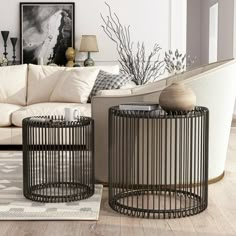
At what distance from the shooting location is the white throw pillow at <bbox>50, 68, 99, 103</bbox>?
5.57 m

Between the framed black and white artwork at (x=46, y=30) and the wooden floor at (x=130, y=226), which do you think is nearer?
the wooden floor at (x=130, y=226)

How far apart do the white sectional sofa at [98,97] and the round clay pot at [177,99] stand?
448 millimetres

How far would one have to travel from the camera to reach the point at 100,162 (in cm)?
384

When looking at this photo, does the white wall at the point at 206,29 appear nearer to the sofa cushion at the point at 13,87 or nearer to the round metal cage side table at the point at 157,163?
the sofa cushion at the point at 13,87

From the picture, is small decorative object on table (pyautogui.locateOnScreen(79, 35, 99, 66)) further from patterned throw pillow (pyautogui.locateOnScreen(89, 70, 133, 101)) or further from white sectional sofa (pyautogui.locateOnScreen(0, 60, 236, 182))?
patterned throw pillow (pyautogui.locateOnScreen(89, 70, 133, 101))

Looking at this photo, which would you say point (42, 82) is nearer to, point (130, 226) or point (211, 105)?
point (211, 105)

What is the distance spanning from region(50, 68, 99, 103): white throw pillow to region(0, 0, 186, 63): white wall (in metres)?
1.98

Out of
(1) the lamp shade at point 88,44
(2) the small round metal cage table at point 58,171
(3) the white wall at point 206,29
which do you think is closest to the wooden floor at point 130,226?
(2) the small round metal cage table at point 58,171

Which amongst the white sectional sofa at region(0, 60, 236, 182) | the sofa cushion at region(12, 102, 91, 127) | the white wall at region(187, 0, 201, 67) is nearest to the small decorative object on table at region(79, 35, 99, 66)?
the white sectional sofa at region(0, 60, 236, 182)

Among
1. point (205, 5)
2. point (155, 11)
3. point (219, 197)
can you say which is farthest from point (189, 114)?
point (205, 5)

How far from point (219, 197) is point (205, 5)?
9425 mm

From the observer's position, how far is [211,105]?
373 cm

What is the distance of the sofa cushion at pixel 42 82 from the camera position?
5770 millimetres

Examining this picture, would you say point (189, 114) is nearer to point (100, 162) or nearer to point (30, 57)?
point (100, 162)
